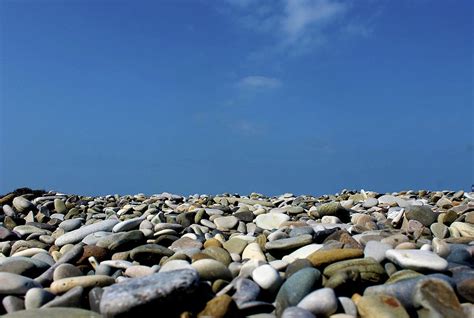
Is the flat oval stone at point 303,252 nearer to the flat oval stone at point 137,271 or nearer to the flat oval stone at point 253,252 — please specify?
the flat oval stone at point 253,252

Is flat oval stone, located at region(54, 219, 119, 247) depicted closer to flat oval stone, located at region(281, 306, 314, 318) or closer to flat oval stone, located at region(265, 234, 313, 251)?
flat oval stone, located at region(265, 234, 313, 251)

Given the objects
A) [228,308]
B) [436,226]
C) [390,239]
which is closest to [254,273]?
[228,308]

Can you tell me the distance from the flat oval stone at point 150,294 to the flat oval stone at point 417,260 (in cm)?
140

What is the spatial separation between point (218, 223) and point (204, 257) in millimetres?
2045

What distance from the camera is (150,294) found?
2.62 m

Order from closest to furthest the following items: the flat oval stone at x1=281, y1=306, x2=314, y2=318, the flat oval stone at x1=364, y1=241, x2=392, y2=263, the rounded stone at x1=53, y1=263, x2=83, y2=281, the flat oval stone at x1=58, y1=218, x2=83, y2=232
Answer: the flat oval stone at x1=281, y1=306, x2=314, y2=318 < the flat oval stone at x1=364, y1=241, x2=392, y2=263 < the rounded stone at x1=53, y1=263, x2=83, y2=281 < the flat oval stone at x1=58, y1=218, x2=83, y2=232

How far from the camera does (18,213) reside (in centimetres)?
776

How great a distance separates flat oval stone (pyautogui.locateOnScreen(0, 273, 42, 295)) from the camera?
3.31 metres

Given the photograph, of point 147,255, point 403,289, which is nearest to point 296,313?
point 403,289

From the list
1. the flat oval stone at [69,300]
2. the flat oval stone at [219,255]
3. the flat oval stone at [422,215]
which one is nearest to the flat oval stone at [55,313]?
the flat oval stone at [69,300]

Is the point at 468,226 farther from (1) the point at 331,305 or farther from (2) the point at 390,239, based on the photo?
(1) the point at 331,305

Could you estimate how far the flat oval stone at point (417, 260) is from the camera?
126 inches

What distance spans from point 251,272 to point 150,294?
912mm

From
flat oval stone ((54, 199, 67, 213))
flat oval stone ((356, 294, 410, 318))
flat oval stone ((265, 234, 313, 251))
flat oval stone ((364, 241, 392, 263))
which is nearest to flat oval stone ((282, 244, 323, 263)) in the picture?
flat oval stone ((265, 234, 313, 251))
